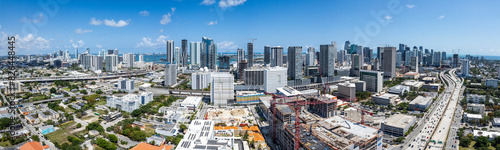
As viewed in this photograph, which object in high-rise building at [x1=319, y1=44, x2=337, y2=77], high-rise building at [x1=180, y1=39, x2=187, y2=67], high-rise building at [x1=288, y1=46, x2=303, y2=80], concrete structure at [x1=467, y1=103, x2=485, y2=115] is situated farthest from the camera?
high-rise building at [x1=180, y1=39, x2=187, y2=67]

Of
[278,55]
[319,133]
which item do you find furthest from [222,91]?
[278,55]

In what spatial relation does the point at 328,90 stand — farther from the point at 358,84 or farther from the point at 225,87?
the point at 225,87

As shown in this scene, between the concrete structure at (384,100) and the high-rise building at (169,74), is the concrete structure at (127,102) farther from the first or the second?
the concrete structure at (384,100)

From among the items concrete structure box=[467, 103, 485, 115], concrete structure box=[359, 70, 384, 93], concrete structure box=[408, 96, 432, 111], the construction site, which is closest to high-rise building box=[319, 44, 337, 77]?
concrete structure box=[359, 70, 384, 93]

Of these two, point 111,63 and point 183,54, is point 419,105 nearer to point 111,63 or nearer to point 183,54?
point 111,63

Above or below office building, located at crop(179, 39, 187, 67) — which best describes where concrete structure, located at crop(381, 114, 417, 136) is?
below

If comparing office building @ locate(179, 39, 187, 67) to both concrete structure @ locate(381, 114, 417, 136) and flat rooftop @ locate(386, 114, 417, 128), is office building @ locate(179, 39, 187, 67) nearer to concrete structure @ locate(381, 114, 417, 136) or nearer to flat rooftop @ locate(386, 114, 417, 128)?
flat rooftop @ locate(386, 114, 417, 128)

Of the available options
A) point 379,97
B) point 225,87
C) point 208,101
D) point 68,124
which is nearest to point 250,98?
point 225,87
